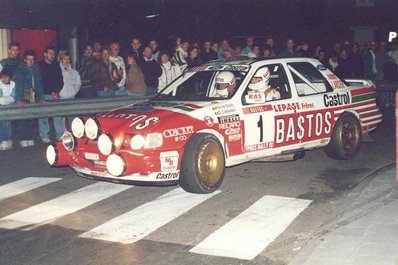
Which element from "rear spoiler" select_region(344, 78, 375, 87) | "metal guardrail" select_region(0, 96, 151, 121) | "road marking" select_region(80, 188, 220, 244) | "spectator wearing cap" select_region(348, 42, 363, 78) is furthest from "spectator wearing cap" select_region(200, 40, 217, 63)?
"road marking" select_region(80, 188, 220, 244)

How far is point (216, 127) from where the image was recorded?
7633mm

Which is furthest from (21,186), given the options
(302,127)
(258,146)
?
(302,127)

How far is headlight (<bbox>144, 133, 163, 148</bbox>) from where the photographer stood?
7.12 m

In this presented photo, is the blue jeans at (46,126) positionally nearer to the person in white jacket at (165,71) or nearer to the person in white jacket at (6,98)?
the person in white jacket at (6,98)

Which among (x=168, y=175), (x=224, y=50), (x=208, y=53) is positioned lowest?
(x=168, y=175)

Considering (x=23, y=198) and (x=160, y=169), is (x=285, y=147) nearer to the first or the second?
(x=160, y=169)

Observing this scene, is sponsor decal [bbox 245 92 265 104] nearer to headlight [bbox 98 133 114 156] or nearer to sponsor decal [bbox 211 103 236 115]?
sponsor decal [bbox 211 103 236 115]

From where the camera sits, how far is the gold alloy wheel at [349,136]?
31.0ft

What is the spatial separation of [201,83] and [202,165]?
192cm

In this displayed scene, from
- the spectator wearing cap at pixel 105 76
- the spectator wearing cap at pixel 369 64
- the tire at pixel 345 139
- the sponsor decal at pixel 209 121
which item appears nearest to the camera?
the sponsor decal at pixel 209 121

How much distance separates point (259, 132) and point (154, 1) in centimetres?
1584

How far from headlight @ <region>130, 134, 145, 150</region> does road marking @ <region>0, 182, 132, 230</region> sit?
36.6 inches

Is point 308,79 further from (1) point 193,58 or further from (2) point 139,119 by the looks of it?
(1) point 193,58

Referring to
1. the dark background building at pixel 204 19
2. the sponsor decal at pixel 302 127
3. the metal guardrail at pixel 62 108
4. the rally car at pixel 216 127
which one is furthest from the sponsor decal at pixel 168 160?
the dark background building at pixel 204 19
